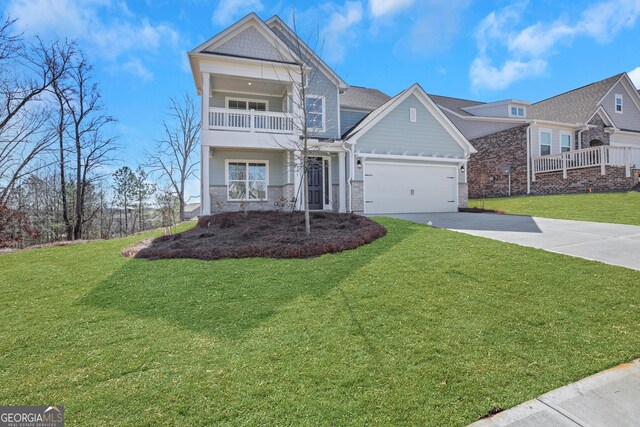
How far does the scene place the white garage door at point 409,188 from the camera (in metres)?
13.2

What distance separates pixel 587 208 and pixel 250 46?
15.2 m

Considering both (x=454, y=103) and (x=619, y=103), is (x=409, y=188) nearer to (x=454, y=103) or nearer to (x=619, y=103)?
(x=454, y=103)

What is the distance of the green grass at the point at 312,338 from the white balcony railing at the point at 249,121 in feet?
25.8

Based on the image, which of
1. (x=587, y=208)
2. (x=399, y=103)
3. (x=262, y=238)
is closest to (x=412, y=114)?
(x=399, y=103)

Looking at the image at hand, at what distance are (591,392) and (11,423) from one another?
4.40 metres

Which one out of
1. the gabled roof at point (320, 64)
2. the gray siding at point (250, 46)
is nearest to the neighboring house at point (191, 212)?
the gray siding at point (250, 46)

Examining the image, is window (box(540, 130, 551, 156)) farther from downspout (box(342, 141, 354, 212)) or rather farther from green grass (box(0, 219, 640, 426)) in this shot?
green grass (box(0, 219, 640, 426))

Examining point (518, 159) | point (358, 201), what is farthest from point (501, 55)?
point (358, 201)

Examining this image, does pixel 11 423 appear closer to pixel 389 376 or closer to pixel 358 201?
pixel 389 376

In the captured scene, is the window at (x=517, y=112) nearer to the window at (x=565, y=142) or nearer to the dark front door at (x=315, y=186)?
the window at (x=565, y=142)

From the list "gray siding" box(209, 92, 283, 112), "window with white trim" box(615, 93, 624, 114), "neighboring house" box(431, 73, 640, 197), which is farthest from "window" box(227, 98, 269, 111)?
"window with white trim" box(615, 93, 624, 114)

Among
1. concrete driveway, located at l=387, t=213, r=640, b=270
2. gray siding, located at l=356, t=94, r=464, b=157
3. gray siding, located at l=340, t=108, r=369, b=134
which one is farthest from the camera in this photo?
gray siding, located at l=340, t=108, r=369, b=134

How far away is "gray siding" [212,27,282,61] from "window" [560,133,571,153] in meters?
19.4

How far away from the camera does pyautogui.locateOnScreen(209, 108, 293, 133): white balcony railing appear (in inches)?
462
